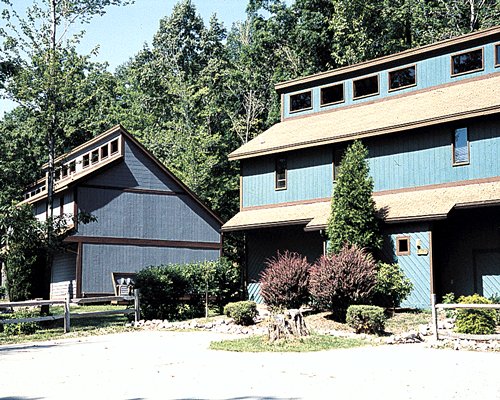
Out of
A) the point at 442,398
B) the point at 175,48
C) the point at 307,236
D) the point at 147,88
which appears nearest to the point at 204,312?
the point at 307,236

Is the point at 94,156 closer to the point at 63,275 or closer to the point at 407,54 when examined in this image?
the point at 63,275

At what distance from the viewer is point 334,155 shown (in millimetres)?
27656

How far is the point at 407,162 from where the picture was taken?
2556cm

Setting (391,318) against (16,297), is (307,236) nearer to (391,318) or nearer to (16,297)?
(391,318)

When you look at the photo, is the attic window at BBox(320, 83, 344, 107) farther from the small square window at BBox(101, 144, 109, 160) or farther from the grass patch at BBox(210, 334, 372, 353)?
the grass patch at BBox(210, 334, 372, 353)

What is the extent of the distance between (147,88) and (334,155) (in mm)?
32135

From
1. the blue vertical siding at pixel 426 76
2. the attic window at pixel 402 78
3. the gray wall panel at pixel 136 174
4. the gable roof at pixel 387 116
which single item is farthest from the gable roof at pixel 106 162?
the attic window at pixel 402 78

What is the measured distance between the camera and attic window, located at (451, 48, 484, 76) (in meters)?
27.2

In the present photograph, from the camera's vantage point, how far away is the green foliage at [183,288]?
23469 millimetres

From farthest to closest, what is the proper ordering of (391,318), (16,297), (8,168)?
1. (16,297)
2. (8,168)
3. (391,318)

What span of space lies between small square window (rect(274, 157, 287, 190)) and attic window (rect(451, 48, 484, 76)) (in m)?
7.61

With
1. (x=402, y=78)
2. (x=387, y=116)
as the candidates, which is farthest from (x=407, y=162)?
(x=402, y=78)

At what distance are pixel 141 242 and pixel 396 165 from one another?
53.1 ft

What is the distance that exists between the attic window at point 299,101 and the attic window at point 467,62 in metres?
7.22
